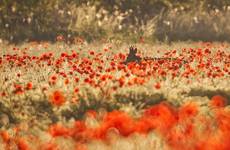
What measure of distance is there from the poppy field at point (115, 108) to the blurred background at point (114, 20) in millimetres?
7025

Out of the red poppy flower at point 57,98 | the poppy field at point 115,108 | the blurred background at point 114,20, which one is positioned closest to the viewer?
the poppy field at point 115,108

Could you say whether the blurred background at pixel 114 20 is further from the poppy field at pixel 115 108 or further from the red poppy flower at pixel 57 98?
the red poppy flower at pixel 57 98

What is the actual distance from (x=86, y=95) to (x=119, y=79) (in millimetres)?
431

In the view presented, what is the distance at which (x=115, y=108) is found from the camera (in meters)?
6.77

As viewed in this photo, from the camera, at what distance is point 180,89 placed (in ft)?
23.1

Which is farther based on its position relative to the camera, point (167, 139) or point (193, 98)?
point (193, 98)

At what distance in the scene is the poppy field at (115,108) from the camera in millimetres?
4219

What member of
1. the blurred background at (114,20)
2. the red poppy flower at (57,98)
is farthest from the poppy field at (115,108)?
the blurred background at (114,20)

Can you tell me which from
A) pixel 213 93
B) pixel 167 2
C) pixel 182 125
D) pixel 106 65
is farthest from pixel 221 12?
pixel 182 125

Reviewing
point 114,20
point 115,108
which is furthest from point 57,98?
point 114,20

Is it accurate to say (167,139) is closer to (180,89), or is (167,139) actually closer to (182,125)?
(182,125)

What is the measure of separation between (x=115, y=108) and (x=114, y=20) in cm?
1203

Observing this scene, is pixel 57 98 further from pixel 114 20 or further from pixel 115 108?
pixel 114 20

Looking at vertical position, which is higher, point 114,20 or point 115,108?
point 114,20
